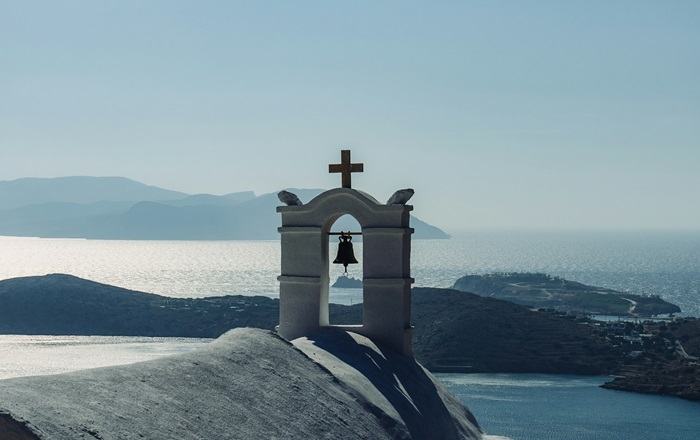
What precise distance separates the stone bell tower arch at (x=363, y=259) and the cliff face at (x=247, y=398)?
1.86 ft

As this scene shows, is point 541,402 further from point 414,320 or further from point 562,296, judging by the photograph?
point 562,296

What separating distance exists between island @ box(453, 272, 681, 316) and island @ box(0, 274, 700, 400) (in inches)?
1461

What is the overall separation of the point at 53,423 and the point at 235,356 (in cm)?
306

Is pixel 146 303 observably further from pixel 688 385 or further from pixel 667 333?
pixel 688 385

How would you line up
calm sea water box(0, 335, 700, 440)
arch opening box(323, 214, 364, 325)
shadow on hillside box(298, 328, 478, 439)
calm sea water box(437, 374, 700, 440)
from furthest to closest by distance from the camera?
calm sea water box(0, 335, 700, 440)
calm sea water box(437, 374, 700, 440)
arch opening box(323, 214, 364, 325)
shadow on hillside box(298, 328, 478, 439)

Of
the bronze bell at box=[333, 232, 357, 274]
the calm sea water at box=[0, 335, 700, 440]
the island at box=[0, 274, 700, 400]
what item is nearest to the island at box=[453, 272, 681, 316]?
the island at box=[0, 274, 700, 400]

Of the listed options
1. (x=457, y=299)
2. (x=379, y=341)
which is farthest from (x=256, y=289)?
(x=379, y=341)

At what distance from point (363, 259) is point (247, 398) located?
4.26 m

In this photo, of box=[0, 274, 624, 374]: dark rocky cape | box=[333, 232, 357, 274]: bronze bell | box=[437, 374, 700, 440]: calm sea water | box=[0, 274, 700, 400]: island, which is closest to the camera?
box=[333, 232, 357, 274]: bronze bell

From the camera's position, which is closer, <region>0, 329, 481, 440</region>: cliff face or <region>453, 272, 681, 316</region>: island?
<region>0, 329, 481, 440</region>: cliff face

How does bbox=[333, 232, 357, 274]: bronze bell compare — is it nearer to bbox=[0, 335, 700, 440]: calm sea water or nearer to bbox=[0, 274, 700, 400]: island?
bbox=[0, 335, 700, 440]: calm sea water

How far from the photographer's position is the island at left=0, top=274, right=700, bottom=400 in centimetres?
7350

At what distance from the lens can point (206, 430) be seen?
23.6ft

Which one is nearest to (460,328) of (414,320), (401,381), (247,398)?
(414,320)
